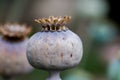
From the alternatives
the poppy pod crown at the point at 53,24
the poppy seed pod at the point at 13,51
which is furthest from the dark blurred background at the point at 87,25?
the poppy pod crown at the point at 53,24

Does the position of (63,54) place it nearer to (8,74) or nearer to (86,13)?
(8,74)

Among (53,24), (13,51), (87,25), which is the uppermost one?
(53,24)

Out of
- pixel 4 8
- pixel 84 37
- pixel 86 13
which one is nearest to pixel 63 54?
pixel 84 37

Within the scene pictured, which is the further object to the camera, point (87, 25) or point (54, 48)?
point (87, 25)

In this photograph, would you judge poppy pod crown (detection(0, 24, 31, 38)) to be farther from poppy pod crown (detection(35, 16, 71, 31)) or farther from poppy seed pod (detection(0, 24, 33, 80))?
poppy pod crown (detection(35, 16, 71, 31))

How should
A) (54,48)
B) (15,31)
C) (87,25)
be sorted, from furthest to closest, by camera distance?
(87,25) < (15,31) < (54,48)

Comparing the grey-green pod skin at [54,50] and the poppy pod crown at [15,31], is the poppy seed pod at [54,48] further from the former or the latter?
the poppy pod crown at [15,31]

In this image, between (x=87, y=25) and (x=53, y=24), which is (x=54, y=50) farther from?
(x=87, y=25)

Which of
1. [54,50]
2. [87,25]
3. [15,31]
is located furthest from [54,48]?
[87,25]

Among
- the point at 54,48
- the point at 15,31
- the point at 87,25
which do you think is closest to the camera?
the point at 54,48
